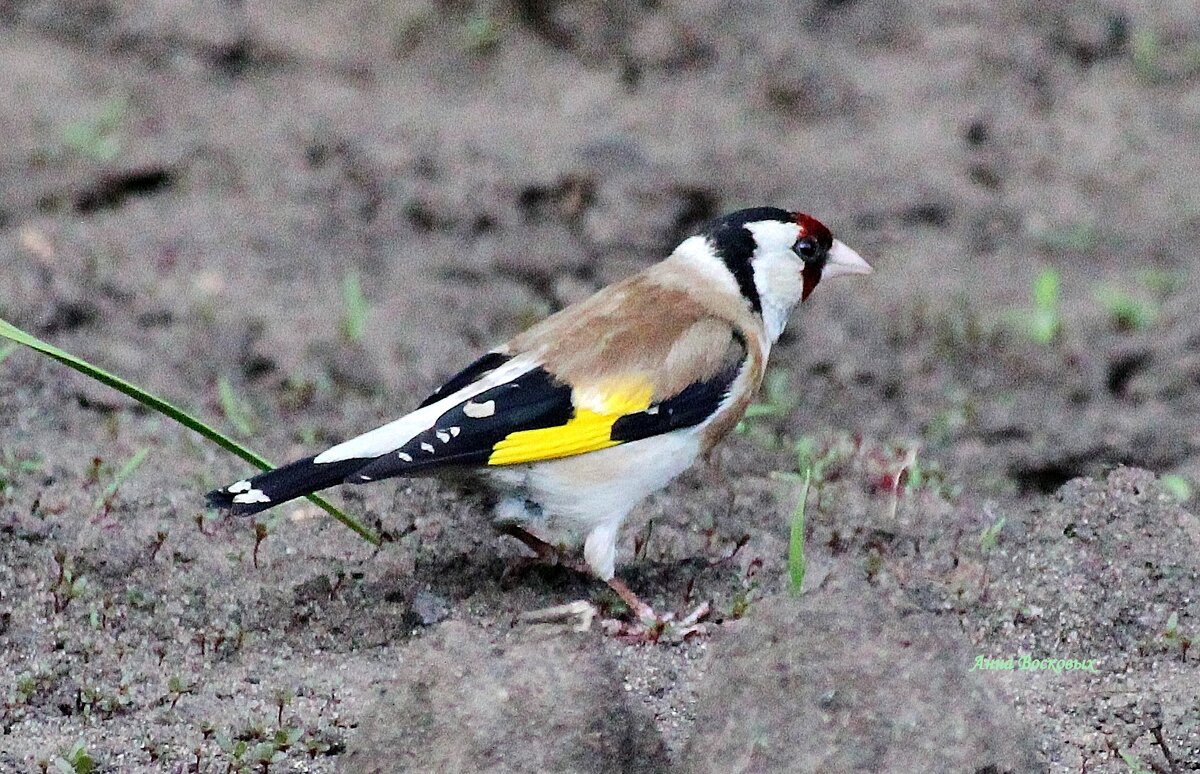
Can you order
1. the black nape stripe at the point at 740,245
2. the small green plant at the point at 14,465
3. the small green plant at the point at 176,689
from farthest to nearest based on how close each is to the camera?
the black nape stripe at the point at 740,245 < the small green plant at the point at 14,465 < the small green plant at the point at 176,689

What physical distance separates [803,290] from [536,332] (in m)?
0.96

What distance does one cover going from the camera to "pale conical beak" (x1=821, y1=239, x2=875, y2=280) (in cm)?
558

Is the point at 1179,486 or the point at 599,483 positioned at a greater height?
the point at 599,483

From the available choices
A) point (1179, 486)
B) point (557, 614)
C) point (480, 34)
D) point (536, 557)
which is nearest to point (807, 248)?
point (536, 557)

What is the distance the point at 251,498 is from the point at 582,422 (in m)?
0.87

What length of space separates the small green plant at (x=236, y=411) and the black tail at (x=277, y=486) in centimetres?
161

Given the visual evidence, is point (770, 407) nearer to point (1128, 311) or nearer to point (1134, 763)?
point (1128, 311)

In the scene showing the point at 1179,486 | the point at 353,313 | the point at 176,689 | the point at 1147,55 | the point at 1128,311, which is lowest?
the point at 1179,486

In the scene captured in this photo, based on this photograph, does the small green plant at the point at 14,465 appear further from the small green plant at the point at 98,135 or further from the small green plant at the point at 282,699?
the small green plant at the point at 98,135

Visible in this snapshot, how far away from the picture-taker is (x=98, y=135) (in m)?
8.55

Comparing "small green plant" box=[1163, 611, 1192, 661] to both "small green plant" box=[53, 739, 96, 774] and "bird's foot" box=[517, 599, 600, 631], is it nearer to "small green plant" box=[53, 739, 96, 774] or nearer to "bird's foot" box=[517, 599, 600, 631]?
"bird's foot" box=[517, 599, 600, 631]

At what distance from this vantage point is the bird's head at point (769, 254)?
537cm

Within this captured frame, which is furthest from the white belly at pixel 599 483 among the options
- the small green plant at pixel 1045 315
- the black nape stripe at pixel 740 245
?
the small green plant at pixel 1045 315

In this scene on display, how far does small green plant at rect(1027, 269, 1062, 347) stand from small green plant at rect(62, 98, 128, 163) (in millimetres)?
4172
